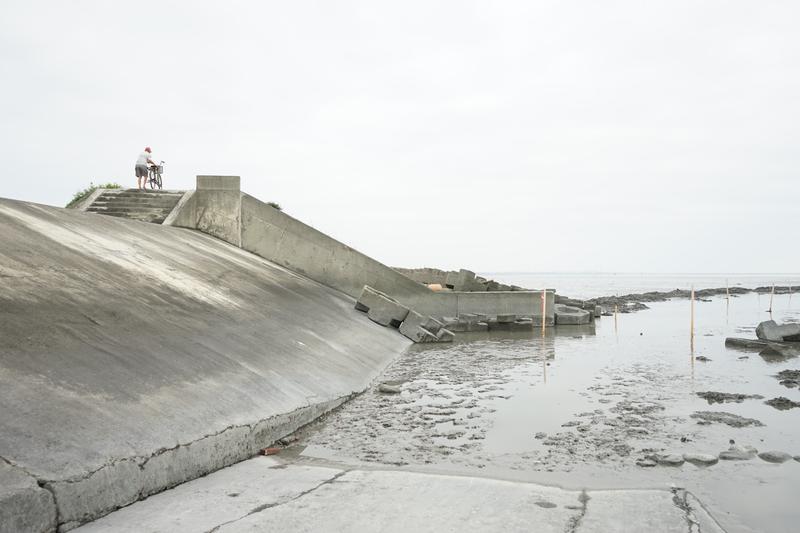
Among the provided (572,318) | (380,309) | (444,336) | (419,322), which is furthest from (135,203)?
(572,318)

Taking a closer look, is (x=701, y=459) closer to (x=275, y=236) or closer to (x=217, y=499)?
(x=217, y=499)

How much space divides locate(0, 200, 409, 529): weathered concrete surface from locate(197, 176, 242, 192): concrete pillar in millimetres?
5647

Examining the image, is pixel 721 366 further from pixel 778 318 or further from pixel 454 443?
pixel 778 318

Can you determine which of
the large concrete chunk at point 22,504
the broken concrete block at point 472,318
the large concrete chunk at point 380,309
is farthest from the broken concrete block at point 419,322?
the large concrete chunk at point 22,504

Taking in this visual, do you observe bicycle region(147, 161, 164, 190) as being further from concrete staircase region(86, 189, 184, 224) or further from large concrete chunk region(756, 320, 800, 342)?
large concrete chunk region(756, 320, 800, 342)

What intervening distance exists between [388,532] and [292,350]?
20.2 feet

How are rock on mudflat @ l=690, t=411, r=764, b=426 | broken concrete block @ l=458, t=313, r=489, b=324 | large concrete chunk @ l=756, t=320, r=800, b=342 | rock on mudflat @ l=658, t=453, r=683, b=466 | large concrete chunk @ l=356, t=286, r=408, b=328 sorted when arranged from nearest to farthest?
rock on mudflat @ l=658, t=453, r=683, b=466 < rock on mudflat @ l=690, t=411, r=764, b=426 < large concrete chunk @ l=356, t=286, r=408, b=328 < large concrete chunk @ l=756, t=320, r=800, b=342 < broken concrete block @ l=458, t=313, r=489, b=324

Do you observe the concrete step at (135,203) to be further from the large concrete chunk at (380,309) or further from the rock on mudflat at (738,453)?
the rock on mudflat at (738,453)

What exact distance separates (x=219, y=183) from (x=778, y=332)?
57.7ft

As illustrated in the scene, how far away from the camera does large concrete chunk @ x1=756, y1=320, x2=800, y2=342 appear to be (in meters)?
18.8

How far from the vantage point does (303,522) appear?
173 inches

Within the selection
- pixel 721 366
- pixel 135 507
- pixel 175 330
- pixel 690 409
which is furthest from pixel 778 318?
pixel 135 507

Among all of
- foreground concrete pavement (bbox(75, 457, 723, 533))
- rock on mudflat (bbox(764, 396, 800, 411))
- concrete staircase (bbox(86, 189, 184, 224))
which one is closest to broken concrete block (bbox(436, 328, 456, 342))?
concrete staircase (bbox(86, 189, 184, 224))

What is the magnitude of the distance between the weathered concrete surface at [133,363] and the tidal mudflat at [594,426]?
862 millimetres
